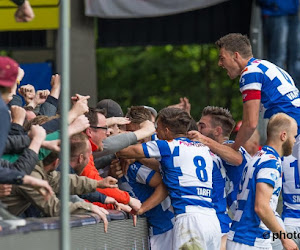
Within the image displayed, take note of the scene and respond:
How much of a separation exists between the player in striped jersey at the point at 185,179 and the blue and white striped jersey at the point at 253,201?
22.4 inches

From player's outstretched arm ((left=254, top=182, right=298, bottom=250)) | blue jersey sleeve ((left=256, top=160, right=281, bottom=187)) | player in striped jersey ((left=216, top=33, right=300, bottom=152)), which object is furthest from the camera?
player in striped jersey ((left=216, top=33, right=300, bottom=152))

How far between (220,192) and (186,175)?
575mm

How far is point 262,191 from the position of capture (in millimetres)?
6531

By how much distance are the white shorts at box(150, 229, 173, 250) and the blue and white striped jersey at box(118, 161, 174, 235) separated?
0.12 feet

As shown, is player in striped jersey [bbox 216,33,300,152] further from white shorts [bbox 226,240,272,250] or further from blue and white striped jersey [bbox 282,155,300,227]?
white shorts [bbox 226,240,272,250]

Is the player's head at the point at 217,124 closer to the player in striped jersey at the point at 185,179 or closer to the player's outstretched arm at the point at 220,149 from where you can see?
the player's outstretched arm at the point at 220,149

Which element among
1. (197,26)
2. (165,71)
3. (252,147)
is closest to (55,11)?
(197,26)

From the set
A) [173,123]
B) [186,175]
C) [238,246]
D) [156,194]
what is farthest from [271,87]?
[238,246]

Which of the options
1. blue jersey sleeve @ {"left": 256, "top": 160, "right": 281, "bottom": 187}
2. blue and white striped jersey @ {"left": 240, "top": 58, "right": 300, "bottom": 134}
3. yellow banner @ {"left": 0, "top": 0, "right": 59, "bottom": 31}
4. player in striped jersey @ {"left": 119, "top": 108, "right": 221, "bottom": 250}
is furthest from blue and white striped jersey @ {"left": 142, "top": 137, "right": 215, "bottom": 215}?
yellow banner @ {"left": 0, "top": 0, "right": 59, "bottom": 31}

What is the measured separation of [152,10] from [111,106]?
6214 mm

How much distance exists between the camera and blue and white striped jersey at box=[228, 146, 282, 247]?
6.67 metres

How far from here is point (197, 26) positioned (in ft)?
51.2

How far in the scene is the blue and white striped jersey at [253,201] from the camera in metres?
6.67

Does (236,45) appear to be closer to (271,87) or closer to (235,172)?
(271,87)
